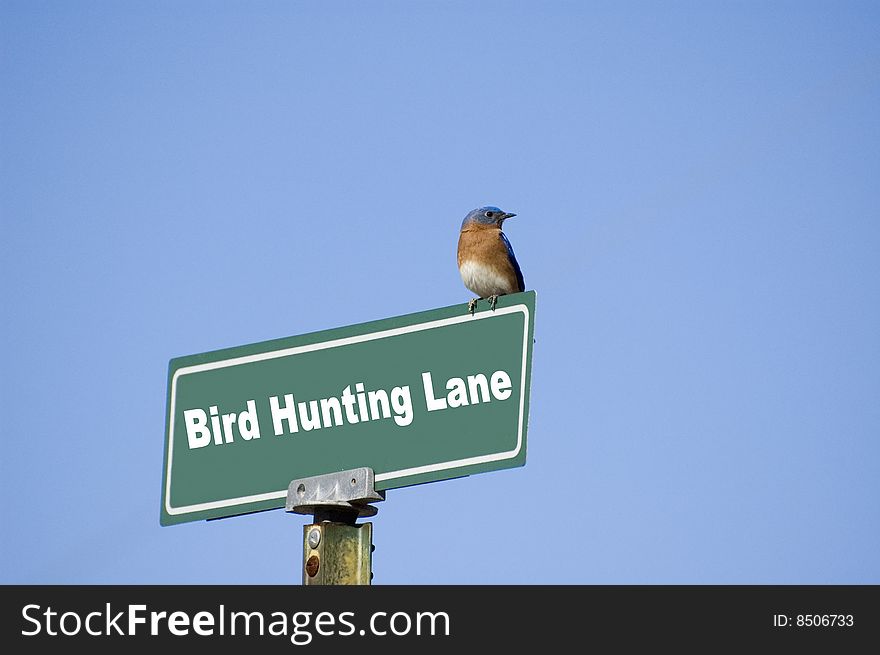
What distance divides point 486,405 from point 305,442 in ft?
2.95

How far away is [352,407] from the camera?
261 inches

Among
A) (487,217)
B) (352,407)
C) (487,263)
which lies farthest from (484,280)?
(352,407)

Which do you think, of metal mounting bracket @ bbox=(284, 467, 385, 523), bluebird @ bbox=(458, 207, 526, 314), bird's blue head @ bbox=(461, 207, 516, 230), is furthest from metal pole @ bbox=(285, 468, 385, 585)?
bird's blue head @ bbox=(461, 207, 516, 230)

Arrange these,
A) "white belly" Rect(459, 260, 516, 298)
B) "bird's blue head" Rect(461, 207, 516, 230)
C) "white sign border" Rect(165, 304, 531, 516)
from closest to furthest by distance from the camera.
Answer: "white sign border" Rect(165, 304, 531, 516) → "white belly" Rect(459, 260, 516, 298) → "bird's blue head" Rect(461, 207, 516, 230)

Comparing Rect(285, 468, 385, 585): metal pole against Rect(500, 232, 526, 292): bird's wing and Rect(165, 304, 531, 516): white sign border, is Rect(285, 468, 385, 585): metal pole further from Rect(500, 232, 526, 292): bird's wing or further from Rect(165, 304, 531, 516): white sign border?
Rect(500, 232, 526, 292): bird's wing

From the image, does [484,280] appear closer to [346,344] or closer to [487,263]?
[487,263]

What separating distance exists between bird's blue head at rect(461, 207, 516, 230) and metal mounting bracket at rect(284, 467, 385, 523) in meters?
4.16

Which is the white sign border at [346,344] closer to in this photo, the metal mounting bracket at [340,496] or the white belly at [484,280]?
the metal mounting bracket at [340,496]

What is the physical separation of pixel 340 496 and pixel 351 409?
455 millimetres

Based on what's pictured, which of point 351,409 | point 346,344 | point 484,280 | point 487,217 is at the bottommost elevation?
point 351,409

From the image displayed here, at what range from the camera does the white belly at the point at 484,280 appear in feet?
31.6

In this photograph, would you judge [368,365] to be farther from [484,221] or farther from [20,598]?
[484,221]

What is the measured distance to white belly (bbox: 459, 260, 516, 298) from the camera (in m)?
9.64

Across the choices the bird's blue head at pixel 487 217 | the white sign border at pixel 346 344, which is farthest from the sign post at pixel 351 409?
the bird's blue head at pixel 487 217
